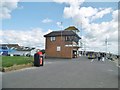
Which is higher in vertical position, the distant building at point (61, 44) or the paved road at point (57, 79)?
the distant building at point (61, 44)

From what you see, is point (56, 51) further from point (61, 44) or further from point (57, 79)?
point (57, 79)

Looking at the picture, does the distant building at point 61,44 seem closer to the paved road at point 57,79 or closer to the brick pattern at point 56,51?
the brick pattern at point 56,51

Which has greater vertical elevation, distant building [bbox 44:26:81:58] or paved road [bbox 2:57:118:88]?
distant building [bbox 44:26:81:58]

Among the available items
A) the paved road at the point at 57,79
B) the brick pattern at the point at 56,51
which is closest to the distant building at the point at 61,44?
the brick pattern at the point at 56,51

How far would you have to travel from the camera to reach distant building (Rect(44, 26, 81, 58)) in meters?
60.8

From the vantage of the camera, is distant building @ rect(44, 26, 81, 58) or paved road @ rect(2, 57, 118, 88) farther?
distant building @ rect(44, 26, 81, 58)

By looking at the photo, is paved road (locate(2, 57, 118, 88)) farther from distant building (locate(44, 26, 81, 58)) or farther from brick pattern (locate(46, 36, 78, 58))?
distant building (locate(44, 26, 81, 58))

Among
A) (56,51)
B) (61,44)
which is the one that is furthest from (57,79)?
(56,51)

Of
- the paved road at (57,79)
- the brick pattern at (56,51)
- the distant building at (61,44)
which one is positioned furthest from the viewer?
the distant building at (61,44)

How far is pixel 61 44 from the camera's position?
6200 cm

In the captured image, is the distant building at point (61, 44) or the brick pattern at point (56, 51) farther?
the distant building at point (61, 44)

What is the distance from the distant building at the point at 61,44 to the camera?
60812 mm

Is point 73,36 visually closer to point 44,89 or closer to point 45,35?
point 45,35

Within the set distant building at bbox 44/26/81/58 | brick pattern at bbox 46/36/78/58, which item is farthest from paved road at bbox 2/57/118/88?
distant building at bbox 44/26/81/58
